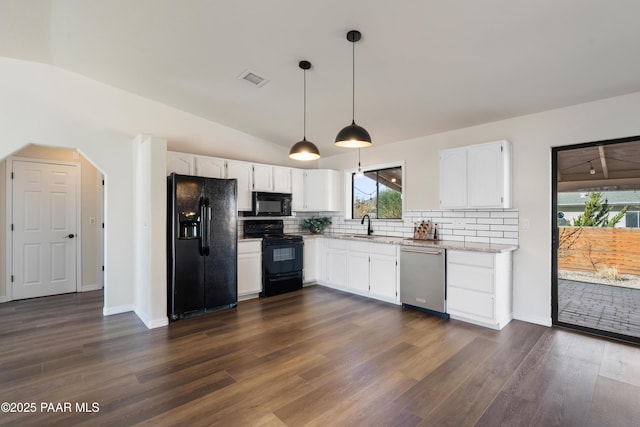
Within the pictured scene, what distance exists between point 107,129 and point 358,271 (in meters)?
4.01

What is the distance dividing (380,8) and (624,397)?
3303mm

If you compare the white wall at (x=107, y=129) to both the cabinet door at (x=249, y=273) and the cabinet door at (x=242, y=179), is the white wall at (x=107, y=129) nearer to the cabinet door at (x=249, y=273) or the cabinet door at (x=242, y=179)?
the cabinet door at (x=242, y=179)

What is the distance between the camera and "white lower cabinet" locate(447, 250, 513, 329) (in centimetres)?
343

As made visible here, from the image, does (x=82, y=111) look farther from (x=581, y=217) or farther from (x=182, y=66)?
(x=581, y=217)

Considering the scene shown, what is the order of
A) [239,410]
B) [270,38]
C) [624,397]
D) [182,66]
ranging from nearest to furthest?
[239,410]
[624,397]
[270,38]
[182,66]

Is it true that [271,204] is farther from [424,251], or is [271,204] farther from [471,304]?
[471,304]

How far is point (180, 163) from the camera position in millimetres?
4266

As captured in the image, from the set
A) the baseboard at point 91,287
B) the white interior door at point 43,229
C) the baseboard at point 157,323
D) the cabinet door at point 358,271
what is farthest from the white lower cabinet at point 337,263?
the white interior door at point 43,229

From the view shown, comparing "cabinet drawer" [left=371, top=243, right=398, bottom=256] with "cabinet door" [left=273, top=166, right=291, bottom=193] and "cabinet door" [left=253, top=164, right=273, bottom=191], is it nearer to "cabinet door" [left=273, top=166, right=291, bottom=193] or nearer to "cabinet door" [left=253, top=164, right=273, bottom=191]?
"cabinet door" [left=273, top=166, right=291, bottom=193]

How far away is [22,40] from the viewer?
3.14m

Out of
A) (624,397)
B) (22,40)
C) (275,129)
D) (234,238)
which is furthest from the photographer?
(275,129)

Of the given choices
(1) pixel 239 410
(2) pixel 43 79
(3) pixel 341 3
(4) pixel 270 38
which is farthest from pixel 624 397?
(2) pixel 43 79

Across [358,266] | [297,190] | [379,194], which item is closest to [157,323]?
[358,266]

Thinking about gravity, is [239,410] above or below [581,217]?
below
